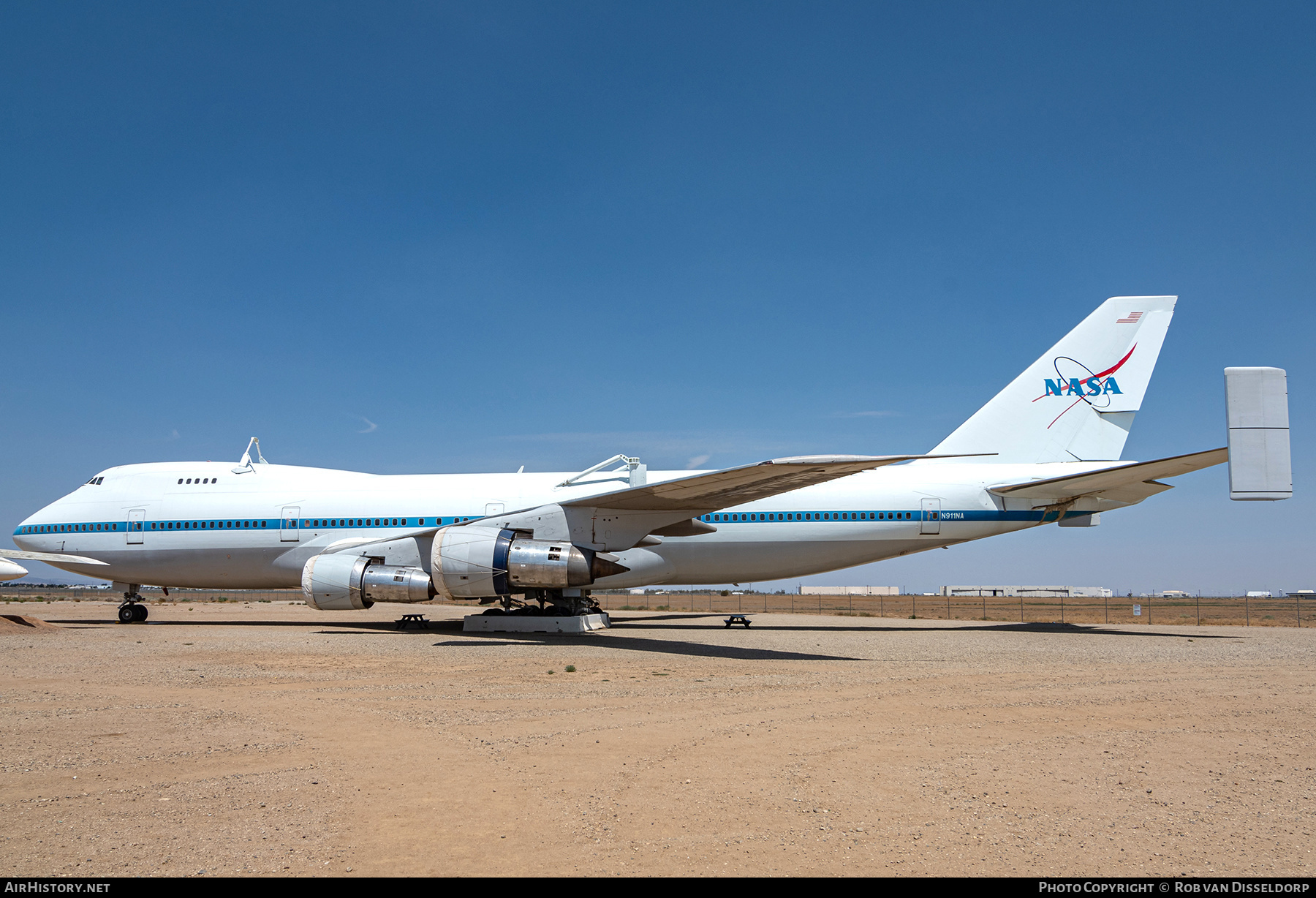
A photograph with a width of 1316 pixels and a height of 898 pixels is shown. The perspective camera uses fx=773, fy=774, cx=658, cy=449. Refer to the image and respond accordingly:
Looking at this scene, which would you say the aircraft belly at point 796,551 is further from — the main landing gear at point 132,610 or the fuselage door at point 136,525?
the main landing gear at point 132,610

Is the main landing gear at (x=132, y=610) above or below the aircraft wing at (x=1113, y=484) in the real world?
below

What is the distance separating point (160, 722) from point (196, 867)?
387 centimetres

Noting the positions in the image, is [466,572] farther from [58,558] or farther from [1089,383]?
[1089,383]

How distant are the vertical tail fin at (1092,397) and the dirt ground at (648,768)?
8.16 metres

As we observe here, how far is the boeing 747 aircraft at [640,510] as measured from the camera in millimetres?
16500

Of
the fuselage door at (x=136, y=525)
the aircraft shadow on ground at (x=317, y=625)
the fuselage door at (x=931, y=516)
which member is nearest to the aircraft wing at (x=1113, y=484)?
the fuselage door at (x=931, y=516)

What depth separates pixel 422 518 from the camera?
60.3 ft

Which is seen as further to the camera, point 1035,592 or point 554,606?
point 1035,592

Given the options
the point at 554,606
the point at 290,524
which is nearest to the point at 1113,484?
the point at 554,606

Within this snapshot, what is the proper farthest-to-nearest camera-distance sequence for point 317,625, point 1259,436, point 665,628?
point 317,625, point 665,628, point 1259,436

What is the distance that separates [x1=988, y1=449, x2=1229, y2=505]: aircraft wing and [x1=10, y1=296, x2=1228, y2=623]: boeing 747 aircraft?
5 centimetres

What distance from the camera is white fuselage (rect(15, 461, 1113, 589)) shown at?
1778 cm

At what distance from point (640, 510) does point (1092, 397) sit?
11.4 metres

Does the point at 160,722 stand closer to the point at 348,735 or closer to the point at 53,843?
the point at 348,735
